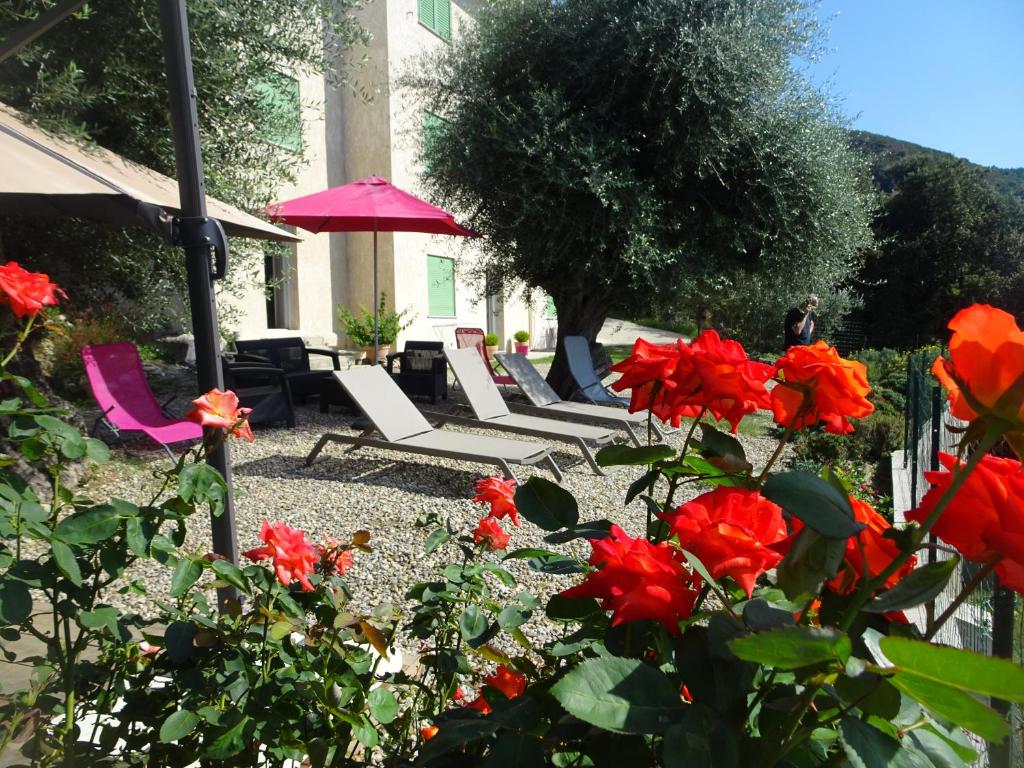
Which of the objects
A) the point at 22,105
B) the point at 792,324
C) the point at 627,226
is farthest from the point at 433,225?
the point at 792,324

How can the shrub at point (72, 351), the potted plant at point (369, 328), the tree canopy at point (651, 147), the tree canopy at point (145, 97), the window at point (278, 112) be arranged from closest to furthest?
the tree canopy at point (145, 97)
the window at point (278, 112)
the shrub at point (72, 351)
the tree canopy at point (651, 147)
the potted plant at point (369, 328)

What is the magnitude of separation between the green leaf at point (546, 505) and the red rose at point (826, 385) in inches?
12.0

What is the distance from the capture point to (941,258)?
77.5ft

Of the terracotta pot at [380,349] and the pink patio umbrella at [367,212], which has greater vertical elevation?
the pink patio umbrella at [367,212]

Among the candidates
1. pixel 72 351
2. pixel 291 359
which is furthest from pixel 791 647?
pixel 291 359

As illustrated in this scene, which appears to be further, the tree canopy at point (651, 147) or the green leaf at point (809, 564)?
the tree canopy at point (651, 147)

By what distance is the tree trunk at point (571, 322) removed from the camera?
8977 mm

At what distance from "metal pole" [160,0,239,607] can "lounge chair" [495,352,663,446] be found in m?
4.68

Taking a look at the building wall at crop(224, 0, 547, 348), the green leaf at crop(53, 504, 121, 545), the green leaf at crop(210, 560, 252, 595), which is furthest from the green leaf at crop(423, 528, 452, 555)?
the building wall at crop(224, 0, 547, 348)

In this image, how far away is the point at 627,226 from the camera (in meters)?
7.54

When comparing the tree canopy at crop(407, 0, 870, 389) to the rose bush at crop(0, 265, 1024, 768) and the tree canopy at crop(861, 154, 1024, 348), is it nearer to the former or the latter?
the rose bush at crop(0, 265, 1024, 768)

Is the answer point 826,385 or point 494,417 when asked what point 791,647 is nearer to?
point 826,385

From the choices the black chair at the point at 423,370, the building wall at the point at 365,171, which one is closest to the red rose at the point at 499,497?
the black chair at the point at 423,370

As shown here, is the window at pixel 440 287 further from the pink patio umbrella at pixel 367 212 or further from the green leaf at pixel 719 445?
the green leaf at pixel 719 445
